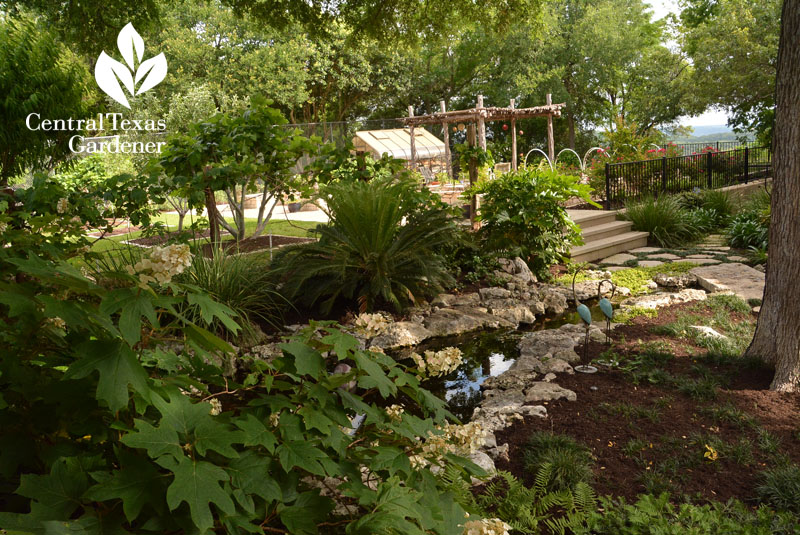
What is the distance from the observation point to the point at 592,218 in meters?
9.39

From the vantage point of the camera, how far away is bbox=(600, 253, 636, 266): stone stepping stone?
808 cm

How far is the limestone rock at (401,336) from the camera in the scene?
16.1 feet

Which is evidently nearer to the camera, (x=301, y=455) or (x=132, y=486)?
(x=132, y=486)

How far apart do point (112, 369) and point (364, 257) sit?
14.5ft

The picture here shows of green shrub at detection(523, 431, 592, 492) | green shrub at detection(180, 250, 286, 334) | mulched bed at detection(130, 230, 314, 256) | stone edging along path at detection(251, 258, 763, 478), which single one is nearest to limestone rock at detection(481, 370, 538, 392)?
stone edging along path at detection(251, 258, 763, 478)

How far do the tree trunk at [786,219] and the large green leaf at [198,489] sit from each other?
3.41m

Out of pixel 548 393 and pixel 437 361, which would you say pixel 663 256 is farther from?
pixel 437 361

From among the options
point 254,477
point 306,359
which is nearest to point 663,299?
point 306,359

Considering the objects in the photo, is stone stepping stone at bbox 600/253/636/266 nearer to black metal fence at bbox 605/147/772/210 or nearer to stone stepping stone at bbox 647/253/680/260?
stone stepping stone at bbox 647/253/680/260

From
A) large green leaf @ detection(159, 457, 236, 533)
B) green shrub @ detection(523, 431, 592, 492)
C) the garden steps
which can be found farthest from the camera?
the garden steps

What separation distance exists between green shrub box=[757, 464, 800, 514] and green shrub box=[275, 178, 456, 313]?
3.21 meters

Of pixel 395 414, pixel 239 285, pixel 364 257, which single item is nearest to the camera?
pixel 395 414

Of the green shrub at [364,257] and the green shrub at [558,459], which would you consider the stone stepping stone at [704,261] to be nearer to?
the green shrub at [364,257]

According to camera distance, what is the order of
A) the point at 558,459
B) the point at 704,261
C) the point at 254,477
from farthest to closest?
the point at 704,261, the point at 558,459, the point at 254,477
